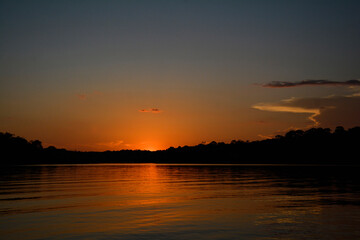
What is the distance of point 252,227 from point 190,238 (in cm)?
452

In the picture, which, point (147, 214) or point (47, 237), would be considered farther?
point (147, 214)

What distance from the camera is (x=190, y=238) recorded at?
695 inches

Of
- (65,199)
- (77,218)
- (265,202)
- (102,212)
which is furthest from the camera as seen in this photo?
(65,199)

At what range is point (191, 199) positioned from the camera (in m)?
33.1

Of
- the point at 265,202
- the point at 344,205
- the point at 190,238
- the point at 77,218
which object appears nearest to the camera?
the point at 190,238

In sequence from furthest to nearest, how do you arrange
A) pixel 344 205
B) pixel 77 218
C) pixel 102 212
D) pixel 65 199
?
1. pixel 65 199
2. pixel 344 205
3. pixel 102 212
4. pixel 77 218

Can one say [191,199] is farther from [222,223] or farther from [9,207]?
[9,207]

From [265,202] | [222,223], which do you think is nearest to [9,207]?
[222,223]

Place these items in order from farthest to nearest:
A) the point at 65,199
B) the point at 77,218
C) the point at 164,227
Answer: the point at 65,199
the point at 77,218
the point at 164,227

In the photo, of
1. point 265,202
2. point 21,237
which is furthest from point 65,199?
point 265,202

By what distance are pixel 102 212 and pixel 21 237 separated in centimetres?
839

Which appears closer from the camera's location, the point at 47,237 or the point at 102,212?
the point at 47,237

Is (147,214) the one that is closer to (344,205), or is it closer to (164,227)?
(164,227)

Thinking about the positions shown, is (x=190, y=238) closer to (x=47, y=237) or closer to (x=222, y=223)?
(x=222, y=223)
